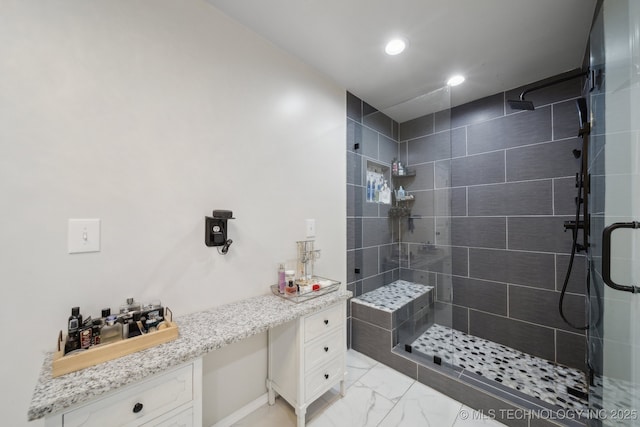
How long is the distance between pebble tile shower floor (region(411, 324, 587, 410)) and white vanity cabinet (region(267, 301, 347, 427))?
2.54 ft

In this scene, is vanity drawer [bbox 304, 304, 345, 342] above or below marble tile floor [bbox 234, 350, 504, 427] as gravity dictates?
above

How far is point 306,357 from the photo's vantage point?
1368 millimetres

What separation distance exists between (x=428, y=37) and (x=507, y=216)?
5.51 feet


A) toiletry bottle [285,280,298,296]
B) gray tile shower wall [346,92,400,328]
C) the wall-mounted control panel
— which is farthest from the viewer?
gray tile shower wall [346,92,400,328]

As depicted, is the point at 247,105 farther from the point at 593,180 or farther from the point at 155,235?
the point at 593,180

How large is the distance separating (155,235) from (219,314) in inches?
20.1

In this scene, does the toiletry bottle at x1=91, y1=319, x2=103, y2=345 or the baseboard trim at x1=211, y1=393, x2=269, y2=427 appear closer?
the toiletry bottle at x1=91, y1=319, x2=103, y2=345

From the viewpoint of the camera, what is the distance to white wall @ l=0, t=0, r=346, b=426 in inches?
33.3

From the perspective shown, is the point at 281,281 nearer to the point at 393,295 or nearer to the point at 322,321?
the point at 322,321

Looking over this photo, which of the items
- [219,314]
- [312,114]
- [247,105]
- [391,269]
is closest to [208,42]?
[247,105]

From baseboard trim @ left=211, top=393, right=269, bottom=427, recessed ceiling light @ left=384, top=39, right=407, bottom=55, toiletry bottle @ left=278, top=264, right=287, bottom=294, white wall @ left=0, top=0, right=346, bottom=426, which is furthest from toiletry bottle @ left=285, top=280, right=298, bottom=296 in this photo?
recessed ceiling light @ left=384, top=39, right=407, bottom=55

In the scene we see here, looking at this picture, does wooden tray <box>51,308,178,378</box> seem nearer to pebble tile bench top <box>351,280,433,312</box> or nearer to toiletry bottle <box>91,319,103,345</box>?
toiletry bottle <box>91,319,103,345</box>

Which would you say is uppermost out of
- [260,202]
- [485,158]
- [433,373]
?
[485,158]

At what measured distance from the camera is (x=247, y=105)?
4.81ft
